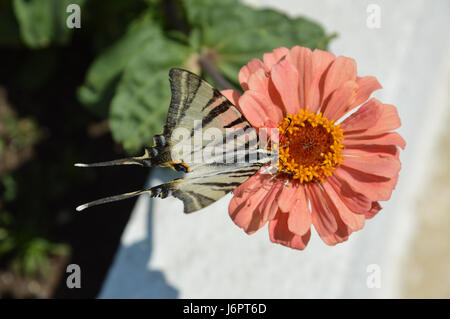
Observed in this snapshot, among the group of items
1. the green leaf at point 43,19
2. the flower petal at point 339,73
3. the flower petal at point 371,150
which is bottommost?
the flower petal at point 371,150

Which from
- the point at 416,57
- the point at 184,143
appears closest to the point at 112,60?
the point at 184,143

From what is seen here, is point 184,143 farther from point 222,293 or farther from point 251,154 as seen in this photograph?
point 222,293

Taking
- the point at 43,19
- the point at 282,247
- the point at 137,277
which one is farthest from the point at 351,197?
the point at 43,19

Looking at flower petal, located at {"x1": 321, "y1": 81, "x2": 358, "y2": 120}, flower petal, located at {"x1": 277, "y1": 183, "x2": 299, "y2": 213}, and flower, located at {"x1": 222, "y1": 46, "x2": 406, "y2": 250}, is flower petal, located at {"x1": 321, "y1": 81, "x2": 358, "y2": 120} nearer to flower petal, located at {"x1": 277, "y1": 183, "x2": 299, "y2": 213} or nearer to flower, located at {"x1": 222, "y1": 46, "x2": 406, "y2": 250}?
flower, located at {"x1": 222, "y1": 46, "x2": 406, "y2": 250}

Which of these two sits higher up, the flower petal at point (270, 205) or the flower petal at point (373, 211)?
the flower petal at point (270, 205)

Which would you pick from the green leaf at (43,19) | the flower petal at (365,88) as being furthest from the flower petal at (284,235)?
the green leaf at (43,19)

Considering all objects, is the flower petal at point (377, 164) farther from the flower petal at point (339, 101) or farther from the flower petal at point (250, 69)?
the flower petal at point (250, 69)
